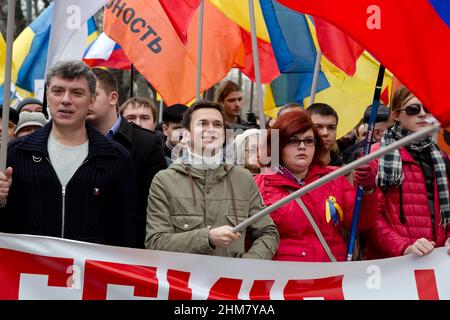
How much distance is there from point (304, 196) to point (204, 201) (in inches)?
27.5

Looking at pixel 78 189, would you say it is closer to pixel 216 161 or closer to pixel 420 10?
pixel 216 161

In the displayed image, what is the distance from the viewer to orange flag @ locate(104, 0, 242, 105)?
29.0ft

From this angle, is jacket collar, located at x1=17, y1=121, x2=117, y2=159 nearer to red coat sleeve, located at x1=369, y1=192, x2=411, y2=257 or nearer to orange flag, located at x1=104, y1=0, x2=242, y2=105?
red coat sleeve, located at x1=369, y1=192, x2=411, y2=257

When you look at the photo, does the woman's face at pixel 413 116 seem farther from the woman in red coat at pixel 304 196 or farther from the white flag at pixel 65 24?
the white flag at pixel 65 24

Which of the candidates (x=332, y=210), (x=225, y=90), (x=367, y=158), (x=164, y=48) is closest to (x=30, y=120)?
(x=164, y=48)

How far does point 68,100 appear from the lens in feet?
16.4

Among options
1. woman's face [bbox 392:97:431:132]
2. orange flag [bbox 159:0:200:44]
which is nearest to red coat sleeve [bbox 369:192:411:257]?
woman's face [bbox 392:97:431:132]

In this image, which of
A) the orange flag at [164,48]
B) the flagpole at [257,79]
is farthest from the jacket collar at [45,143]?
the orange flag at [164,48]

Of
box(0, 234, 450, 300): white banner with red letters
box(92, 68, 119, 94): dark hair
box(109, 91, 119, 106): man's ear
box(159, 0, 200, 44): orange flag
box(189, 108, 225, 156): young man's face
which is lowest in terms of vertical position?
box(0, 234, 450, 300): white banner with red letters

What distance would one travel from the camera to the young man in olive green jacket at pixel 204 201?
495cm

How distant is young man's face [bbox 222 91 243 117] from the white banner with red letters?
4.34 meters

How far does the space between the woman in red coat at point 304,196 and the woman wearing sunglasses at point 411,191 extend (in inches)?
4.8

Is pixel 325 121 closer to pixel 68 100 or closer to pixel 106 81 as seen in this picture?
pixel 106 81
